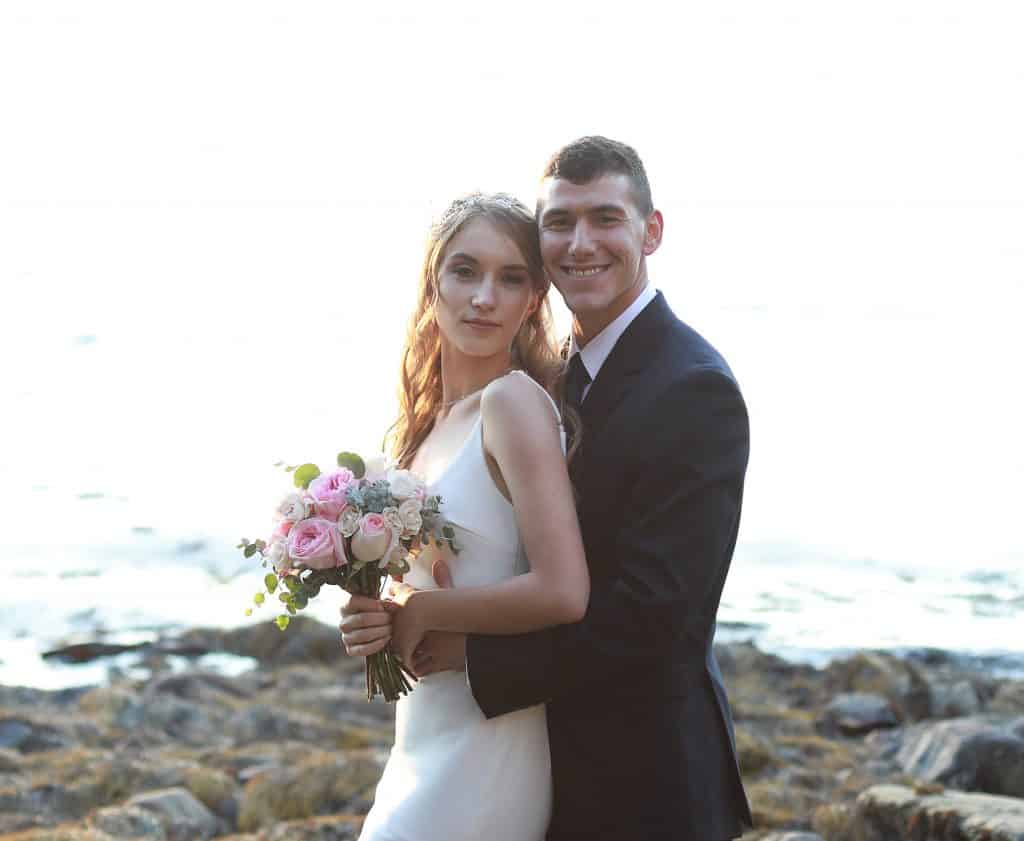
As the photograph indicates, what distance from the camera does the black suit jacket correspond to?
3.58m

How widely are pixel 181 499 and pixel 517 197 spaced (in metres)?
16.4

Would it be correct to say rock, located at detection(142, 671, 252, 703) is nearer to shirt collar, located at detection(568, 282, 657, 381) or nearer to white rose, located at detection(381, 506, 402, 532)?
shirt collar, located at detection(568, 282, 657, 381)

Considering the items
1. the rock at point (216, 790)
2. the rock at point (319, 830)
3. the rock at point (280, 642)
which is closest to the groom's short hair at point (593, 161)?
the rock at point (319, 830)

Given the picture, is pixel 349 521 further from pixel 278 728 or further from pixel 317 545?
pixel 278 728

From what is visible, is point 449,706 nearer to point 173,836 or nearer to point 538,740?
point 538,740

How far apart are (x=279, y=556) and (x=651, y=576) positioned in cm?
94

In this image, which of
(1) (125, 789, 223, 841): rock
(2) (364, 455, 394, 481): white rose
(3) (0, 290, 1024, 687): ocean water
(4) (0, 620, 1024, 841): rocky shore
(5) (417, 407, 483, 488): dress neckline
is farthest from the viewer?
(3) (0, 290, 1024, 687): ocean water

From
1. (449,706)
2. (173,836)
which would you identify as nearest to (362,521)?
(449,706)

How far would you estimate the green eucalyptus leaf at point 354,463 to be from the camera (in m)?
3.79

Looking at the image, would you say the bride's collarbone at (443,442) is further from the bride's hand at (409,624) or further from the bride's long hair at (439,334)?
the bride's hand at (409,624)

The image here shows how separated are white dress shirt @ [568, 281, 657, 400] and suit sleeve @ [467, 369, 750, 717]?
36 centimetres

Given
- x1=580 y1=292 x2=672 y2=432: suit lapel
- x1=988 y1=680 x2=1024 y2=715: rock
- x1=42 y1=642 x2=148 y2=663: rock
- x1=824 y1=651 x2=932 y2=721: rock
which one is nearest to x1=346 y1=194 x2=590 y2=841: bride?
x1=580 y1=292 x2=672 y2=432: suit lapel

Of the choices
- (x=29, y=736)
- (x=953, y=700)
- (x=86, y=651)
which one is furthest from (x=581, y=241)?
(x=86, y=651)

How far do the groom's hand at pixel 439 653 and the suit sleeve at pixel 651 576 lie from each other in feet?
0.22
